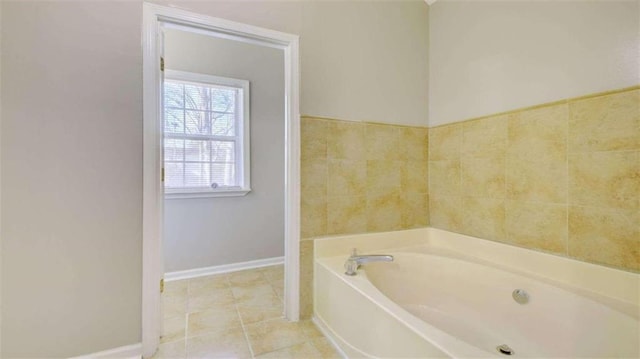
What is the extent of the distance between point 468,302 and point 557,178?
0.86m

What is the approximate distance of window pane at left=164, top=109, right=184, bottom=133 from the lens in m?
2.65

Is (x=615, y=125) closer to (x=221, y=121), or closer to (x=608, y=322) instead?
(x=608, y=322)

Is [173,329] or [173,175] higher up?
[173,175]

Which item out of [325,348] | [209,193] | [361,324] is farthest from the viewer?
[209,193]

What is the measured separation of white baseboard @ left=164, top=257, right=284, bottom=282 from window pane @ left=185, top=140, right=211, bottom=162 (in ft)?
3.67

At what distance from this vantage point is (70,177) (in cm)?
134

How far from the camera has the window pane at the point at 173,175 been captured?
2.62 metres

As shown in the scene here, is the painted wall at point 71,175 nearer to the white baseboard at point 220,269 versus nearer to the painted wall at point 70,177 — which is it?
the painted wall at point 70,177

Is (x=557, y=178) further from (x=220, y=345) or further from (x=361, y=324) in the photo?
(x=220, y=345)

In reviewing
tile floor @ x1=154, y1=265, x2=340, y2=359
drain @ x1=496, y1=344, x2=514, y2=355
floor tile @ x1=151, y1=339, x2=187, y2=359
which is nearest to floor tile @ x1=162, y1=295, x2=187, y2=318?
tile floor @ x1=154, y1=265, x2=340, y2=359

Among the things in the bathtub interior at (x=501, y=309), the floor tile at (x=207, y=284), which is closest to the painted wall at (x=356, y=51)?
the bathtub interior at (x=501, y=309)

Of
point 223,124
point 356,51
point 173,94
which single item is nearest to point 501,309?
point 356,51

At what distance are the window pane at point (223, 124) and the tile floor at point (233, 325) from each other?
4.96 feet

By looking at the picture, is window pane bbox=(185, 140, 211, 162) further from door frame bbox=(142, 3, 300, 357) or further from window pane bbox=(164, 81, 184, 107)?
door frame bbox=(142, 3, 300, 357)
